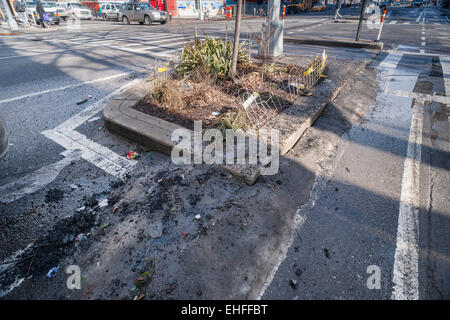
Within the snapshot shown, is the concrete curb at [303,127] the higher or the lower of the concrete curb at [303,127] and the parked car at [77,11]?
the lower

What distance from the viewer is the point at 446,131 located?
3.81m

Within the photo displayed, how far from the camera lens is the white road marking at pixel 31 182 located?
8.81ft

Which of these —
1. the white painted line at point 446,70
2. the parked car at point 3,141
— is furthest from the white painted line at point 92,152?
the white painted line at point 446,70

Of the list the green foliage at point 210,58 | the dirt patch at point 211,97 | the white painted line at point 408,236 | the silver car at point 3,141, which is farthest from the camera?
the green foliage at point 210,58

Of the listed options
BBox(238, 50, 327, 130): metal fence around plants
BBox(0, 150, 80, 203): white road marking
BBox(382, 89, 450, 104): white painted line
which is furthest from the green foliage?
BBox(382, 89, 450, 104): white painted line

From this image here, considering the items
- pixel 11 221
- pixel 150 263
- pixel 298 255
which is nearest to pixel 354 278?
pixel 298 255

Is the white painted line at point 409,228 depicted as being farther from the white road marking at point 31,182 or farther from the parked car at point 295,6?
the parked car at point 295,6

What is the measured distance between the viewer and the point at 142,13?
19.7 meters

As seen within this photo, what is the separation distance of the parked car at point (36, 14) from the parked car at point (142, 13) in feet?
19.1

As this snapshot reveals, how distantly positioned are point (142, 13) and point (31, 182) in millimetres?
21473

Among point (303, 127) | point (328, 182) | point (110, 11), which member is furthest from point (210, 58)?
point (110, 11)

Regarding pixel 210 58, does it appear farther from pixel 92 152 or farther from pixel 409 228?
pixel 409 228
